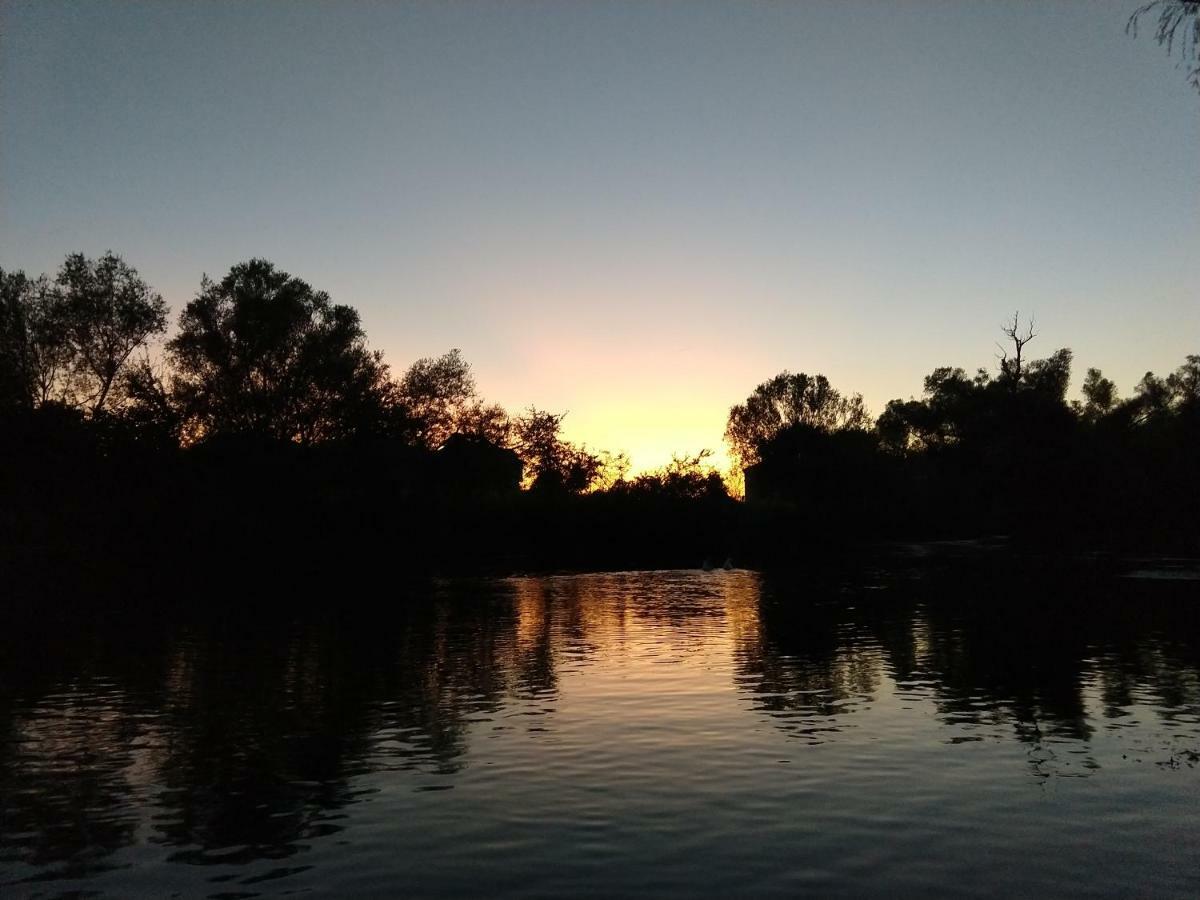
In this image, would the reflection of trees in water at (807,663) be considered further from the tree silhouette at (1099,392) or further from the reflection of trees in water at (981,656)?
the tree silhouette at (1099,392)

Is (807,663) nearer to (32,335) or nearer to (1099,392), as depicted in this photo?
(32,335)

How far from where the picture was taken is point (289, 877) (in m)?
11.1

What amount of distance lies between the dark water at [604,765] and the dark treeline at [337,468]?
108ft

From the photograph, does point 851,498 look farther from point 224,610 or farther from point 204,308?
point 224,610

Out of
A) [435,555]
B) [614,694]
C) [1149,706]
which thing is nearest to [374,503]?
[435,555]

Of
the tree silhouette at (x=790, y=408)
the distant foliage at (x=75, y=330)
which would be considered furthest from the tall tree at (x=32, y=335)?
the tree silhouette at (x=790, y=408)

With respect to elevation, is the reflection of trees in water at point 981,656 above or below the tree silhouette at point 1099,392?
below

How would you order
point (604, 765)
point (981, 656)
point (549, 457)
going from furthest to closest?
1. point (549, 457)
2. point (981, 656)
3. point (604, 765)

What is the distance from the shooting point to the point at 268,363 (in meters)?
78.1

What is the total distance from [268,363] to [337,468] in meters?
9.86

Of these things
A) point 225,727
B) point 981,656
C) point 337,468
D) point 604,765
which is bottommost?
point 604,765

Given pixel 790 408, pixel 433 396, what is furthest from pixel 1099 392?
pixel 433 396

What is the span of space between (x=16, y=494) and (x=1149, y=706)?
60639 millimetres

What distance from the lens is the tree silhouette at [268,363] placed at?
75.4 metres
